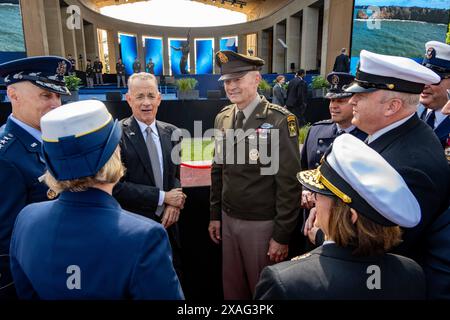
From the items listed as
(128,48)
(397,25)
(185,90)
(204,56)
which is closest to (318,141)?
(185,90)

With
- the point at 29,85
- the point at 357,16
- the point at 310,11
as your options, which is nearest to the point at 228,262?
the point at 29,85

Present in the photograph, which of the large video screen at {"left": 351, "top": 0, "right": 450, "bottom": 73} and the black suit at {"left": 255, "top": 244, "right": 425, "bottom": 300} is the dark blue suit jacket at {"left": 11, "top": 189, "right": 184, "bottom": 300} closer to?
the black suit at {"left": 255, "top": 244, "right": 425, "bottom": 300}

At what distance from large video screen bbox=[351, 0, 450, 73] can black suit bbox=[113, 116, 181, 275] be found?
55.5 feet

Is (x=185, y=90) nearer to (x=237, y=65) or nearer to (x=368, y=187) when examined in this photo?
(x=237, y=65)

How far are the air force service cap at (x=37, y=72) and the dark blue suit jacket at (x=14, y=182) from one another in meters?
0.37

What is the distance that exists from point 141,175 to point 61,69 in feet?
2.93

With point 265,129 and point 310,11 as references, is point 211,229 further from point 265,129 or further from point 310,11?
point 310,11

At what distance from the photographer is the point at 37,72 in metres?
1.82

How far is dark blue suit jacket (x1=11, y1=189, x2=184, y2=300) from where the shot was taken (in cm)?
91

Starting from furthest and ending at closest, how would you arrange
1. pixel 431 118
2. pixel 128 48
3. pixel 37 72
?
pixel 128 48, pixel 431 118, pixel 37 72

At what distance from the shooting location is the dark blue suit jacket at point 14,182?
1.41m

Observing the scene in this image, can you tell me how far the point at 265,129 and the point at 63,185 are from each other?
58.4 inches

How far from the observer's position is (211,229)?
99.0 inches

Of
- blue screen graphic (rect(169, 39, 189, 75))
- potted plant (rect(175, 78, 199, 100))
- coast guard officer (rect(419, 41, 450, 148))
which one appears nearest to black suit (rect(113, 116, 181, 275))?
coast guard officer (rect(419, 41, 450, 148))
